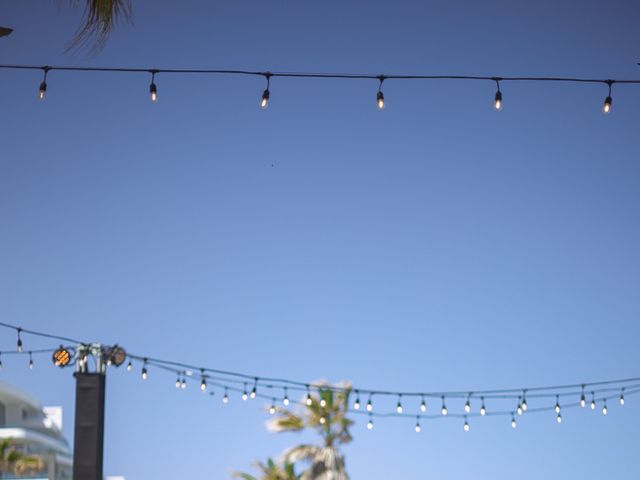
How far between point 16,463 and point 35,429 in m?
15.2

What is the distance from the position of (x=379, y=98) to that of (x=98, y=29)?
206 inches

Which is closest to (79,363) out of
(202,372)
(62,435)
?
(202,372)

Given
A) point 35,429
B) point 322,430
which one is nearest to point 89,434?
point 322,430

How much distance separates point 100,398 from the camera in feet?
47.2

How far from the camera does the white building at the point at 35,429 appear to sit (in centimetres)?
4981

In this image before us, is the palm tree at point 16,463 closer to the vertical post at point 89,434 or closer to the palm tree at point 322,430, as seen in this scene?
the palm tree at point 322,430

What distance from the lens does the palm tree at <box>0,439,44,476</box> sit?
37781 millimetres

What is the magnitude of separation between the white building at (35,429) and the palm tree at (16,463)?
3.91 m

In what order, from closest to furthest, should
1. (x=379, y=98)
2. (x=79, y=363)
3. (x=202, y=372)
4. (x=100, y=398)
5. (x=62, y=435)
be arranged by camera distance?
1. (x=379, y=98)
2. (x=100, y=398)
3. (x=79, y=363)
4. (x=202, y=372)
5. (x=62, y=435)

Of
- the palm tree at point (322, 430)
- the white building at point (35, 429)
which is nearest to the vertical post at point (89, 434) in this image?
the palm tree at point (322, 430)

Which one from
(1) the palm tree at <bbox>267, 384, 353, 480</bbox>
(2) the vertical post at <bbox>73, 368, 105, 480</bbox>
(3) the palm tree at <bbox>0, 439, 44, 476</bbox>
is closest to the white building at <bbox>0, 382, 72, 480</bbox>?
(3) the palm tree at <bbox>0, 439, 44, 476</bbox>

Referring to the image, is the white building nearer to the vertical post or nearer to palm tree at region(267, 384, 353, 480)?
palm tree at region(267, 384, 353, 480)

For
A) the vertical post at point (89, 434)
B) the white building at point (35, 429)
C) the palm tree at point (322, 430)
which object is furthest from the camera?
the white building at point (35, 429)

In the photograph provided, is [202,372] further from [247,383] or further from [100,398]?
[100,398]
